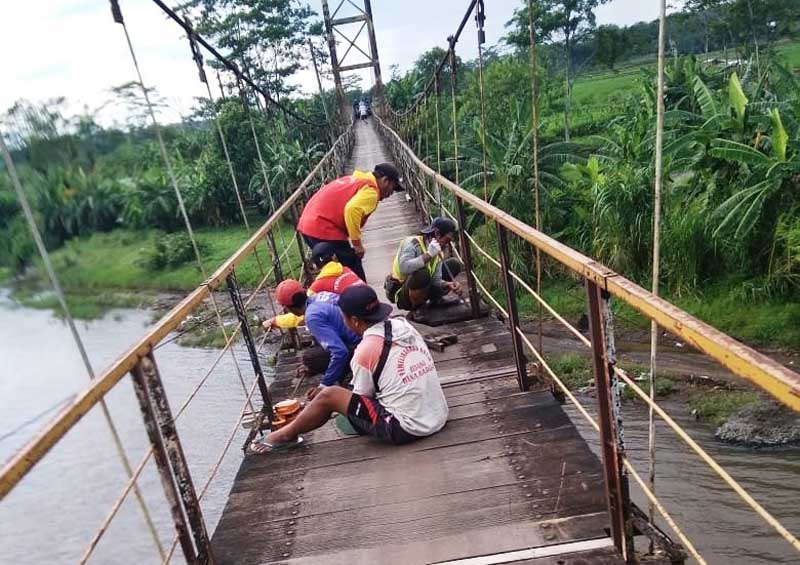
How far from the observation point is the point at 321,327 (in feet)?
8.76

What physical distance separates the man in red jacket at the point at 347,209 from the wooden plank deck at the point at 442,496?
133 centimetres

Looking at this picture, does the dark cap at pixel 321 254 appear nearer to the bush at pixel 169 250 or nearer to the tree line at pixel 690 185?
the bush at pixel 169 250

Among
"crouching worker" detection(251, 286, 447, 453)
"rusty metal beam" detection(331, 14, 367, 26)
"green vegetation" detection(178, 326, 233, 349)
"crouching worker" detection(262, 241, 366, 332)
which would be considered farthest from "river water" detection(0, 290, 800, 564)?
"rusty metal beam" detection(331, 14, 367, 26)

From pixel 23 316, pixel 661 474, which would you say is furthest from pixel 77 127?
pixel 661 474

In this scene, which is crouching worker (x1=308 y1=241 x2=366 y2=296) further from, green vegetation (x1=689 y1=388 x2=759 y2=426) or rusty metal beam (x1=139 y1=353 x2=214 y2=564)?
green vegetation (x1=689 y1=388 x2=759 y2=426)

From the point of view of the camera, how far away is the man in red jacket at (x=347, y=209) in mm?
3451

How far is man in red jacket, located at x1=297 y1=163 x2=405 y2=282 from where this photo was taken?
11.3ft

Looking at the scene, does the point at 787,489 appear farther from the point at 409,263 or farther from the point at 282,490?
the point at 282,490

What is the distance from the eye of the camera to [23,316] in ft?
3.17

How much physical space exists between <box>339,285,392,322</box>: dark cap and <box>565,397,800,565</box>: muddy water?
3.66m

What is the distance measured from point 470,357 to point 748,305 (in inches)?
214

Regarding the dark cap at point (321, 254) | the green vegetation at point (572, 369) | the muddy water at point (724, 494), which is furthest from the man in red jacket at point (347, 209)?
the green vegetation at point (572, 369)

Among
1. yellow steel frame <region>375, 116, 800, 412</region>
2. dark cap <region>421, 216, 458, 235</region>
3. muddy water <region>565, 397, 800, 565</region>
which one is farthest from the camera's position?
muddy water <region>565, 397, 800, 565</region>

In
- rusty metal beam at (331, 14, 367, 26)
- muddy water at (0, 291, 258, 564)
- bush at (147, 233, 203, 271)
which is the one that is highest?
rusty metal beam at (331, 14, 367, 26)
